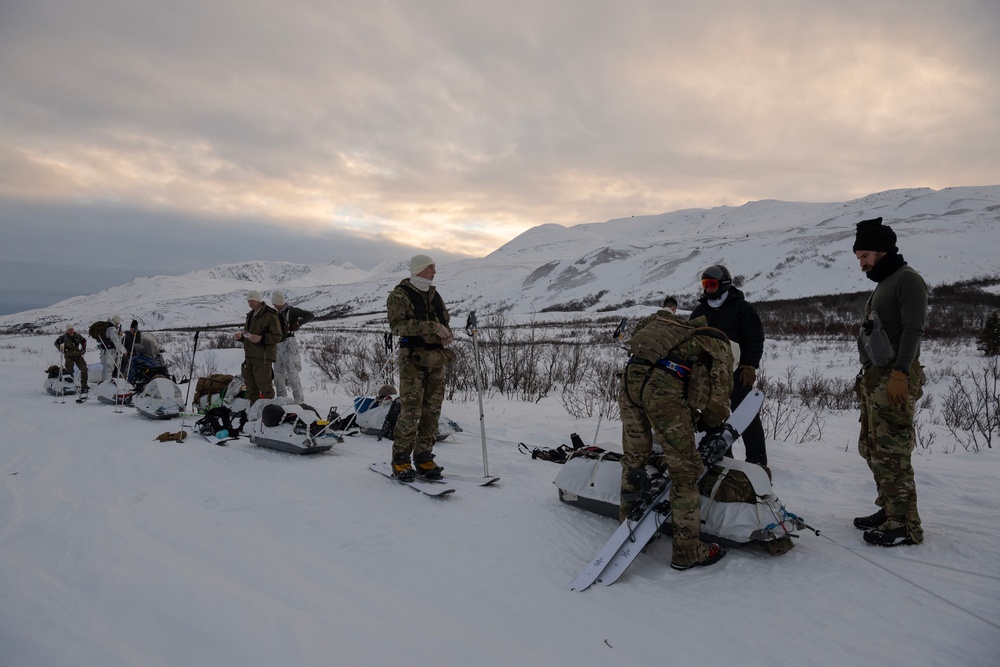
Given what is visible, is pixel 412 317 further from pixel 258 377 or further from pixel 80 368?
pixel 80 368

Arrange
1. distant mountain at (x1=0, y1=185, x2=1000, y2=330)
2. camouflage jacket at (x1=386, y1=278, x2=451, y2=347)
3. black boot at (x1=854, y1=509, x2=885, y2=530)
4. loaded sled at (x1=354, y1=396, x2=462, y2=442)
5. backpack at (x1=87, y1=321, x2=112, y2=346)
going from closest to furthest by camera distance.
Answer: black boot at (x1=854, y1=509, x2=885, y2=530)
camouflage jacket at (x1=386, y1=278, x2=451, y2=347)
loaded sled at (x1=354, y1=396, x2=462, y2=442)
backpack at (x1=87, y1=321, x2=112, y2=346)
distant mountain at (x1=0, y1=185, x2=1000, y2=330)

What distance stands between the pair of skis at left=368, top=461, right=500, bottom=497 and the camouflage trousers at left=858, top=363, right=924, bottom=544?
339cm

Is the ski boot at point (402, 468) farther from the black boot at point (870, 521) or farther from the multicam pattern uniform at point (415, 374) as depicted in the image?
the black boot at point (870, 521)

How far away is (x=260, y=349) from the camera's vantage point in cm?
815

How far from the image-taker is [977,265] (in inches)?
1682

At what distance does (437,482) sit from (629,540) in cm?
236

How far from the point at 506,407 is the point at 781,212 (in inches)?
5992

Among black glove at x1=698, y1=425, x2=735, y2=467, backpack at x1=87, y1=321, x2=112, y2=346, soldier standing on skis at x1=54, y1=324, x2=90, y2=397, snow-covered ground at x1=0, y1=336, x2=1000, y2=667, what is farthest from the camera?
soldier standing on skis at x1=54, y1=324, x2=90, y2=397

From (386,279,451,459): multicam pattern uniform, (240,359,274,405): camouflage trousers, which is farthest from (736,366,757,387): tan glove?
(240,359,274,405): camouflage trousers

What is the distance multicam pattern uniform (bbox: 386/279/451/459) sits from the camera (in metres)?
5.23

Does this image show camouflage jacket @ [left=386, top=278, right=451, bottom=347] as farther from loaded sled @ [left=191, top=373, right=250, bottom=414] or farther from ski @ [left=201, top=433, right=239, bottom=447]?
loaded sled @ [left=191, top=373, right=250, bottom=414]

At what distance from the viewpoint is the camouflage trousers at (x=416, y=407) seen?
17.4 ft

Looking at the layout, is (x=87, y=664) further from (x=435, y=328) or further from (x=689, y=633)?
(x=435, y=328)

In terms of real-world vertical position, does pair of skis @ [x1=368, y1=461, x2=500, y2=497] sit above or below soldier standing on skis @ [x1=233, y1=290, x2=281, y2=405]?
below
